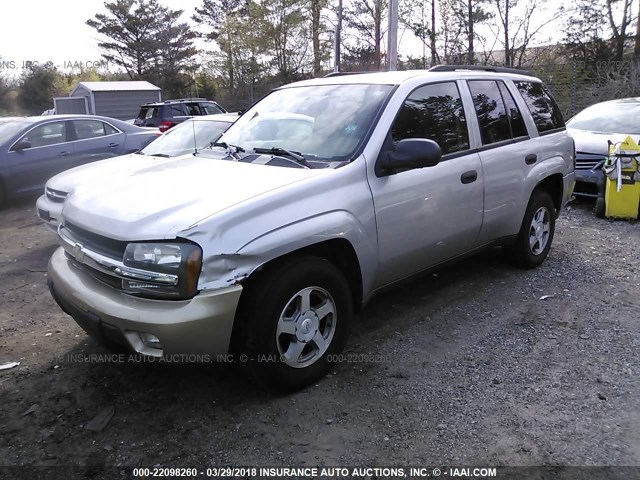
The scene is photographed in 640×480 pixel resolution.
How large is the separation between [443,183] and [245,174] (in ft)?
4.79

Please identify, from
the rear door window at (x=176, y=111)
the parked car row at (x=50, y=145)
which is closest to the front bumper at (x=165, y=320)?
the parked car row at (x=50, y=145)

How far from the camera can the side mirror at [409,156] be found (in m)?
3.33

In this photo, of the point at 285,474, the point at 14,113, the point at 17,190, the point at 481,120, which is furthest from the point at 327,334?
the point at 14,113

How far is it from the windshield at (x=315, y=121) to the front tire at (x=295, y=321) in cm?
85

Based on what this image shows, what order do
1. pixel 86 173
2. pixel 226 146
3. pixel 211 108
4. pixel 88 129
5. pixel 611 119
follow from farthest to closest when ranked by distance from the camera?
pixel 211 108, pixel 88 129, pixel 611 119, pixel 86 173, pixel 226 146

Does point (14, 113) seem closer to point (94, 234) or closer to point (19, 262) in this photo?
point (19, 262)

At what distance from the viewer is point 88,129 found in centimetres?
974

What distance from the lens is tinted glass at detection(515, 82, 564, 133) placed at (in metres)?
5.04

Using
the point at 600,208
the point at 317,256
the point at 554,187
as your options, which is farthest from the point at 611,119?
the point at 317,256

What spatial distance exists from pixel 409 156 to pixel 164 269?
64.9 inches

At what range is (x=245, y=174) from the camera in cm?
329

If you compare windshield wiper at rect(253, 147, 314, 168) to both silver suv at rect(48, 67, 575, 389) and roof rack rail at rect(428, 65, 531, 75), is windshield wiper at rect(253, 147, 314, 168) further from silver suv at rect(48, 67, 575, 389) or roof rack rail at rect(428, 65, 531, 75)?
roof rack rail at rect(428, 65, 531, 75)

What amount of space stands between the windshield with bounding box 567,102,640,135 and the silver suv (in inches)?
180

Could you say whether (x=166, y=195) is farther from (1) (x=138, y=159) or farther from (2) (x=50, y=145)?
(2) (x=50, y=145)
